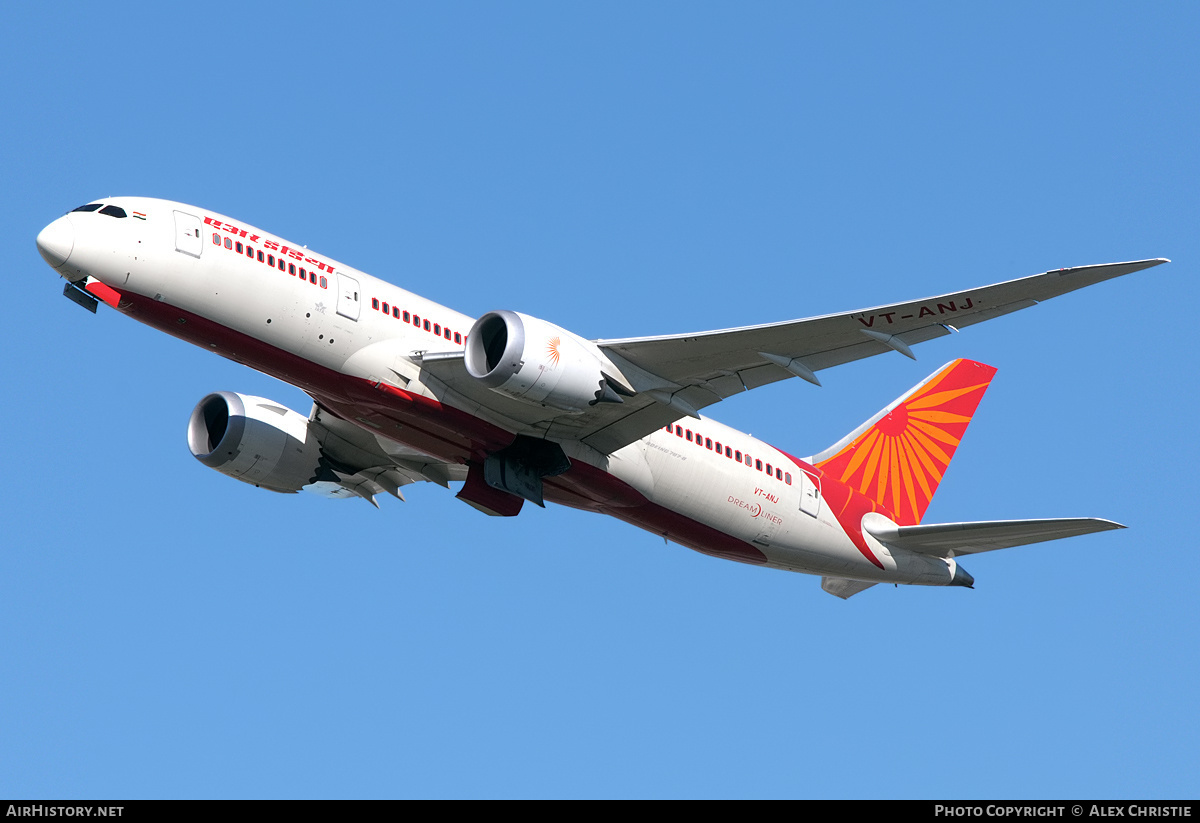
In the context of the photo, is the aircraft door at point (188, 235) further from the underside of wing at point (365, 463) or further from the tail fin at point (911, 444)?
the tail fin at point (911, 444)

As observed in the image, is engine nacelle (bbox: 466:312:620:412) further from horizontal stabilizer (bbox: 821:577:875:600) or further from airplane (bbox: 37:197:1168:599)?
horizontal stabilizer (bbox: 821:577:875:600)

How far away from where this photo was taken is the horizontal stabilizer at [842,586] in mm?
36969

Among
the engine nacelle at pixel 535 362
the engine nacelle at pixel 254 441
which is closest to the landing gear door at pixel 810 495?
the engine nacelle at pixel 535 362

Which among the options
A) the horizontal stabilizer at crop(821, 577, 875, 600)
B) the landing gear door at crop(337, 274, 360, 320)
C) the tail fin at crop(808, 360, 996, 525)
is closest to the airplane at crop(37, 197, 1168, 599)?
the landing gear door at crop(337, 274, 360, 320)

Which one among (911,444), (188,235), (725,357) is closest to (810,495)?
(911,444)

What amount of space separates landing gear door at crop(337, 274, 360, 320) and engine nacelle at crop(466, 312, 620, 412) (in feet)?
8.14

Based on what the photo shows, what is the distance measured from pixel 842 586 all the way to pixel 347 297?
15514mm

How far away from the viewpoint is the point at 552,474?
3167cm

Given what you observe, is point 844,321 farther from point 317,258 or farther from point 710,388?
point 317,258

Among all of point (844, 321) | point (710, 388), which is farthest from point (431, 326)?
point (844, 321)

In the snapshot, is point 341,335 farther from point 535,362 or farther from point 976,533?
point 976,533

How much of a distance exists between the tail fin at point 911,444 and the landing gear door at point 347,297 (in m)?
13.6

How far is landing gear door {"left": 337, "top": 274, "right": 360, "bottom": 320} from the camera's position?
96.1 feet
